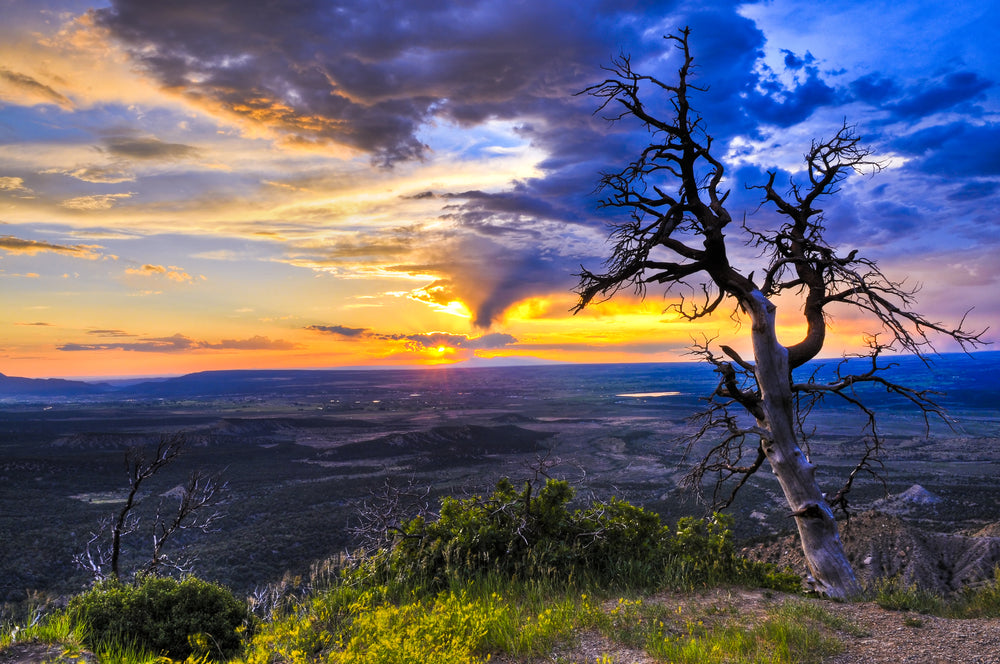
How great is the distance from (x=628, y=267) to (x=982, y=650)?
6.82m

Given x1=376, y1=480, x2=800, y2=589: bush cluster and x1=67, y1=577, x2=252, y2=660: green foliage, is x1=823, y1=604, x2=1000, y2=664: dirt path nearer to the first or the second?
x1=376, y1=480, x2=800, y2=589: bush cluster

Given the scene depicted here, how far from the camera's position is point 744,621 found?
5961 millimetres

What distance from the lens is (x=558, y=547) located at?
8.02m

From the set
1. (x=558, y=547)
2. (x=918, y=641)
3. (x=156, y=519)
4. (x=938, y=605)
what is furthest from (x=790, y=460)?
(x=156, y=519)

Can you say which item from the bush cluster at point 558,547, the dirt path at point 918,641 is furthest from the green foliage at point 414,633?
the dirt path at point 918,641

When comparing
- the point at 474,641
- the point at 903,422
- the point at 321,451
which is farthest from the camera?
the point at 903,422

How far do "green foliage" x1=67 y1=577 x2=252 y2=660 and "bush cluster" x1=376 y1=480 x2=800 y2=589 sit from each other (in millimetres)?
2194

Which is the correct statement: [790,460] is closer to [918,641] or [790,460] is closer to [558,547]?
[918,641]

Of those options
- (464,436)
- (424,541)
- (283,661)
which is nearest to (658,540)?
(424,541)

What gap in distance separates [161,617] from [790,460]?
10.2 m

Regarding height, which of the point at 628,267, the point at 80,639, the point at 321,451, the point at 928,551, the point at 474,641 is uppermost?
the point at 628,267

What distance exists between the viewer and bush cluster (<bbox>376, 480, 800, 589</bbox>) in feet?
25.1

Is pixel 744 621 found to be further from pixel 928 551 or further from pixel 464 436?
pixel 464 436

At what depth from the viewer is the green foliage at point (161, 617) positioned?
20.3ft
